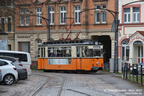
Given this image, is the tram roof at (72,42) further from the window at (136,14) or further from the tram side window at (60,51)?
the window at (136,14)

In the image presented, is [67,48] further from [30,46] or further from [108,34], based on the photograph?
[30,46]

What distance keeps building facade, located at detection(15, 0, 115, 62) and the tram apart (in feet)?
22.4

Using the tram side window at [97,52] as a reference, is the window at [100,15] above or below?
above

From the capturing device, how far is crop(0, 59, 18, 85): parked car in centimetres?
1703

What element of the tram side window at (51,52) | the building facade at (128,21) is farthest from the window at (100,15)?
the tram side window at (51,52)

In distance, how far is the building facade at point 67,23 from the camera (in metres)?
38.2

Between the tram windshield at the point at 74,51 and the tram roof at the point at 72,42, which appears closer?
the tram windshield at the point at 74,51

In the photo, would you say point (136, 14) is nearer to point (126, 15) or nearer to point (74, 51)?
point (126, 15)

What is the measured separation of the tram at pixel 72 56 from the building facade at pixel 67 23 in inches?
269

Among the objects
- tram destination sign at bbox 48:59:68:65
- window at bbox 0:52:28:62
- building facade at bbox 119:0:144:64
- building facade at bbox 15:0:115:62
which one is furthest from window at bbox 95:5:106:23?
window at bbox 0:52:28:62

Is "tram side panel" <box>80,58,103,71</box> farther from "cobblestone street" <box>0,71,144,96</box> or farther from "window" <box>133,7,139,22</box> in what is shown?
"cobblestone street" <box>0,71,144,96</box>

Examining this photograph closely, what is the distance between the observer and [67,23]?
3981cm

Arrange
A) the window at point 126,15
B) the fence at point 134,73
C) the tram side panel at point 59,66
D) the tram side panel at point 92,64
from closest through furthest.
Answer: the fence at point 134,73
the tram side panel at point 92,64
the tram side panel at point 59,66
the window at point 126,15

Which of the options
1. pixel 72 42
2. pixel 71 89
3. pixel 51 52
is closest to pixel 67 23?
pixel 51 52
